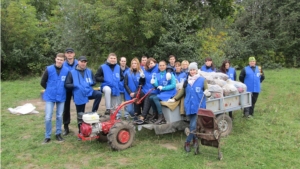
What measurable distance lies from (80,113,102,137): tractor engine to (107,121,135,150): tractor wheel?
0.31 m

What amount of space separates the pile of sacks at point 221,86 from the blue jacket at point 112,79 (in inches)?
80.3

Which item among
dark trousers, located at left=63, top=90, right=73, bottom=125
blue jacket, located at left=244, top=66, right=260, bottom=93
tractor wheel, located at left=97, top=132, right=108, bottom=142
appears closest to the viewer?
tractor wheel, located at left=97, top=132, right=108, bottom=142

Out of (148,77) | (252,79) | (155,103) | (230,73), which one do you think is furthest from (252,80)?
(155,103)

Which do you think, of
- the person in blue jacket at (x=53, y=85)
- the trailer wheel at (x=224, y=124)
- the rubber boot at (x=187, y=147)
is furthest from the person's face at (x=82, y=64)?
the trailer wheel at (x=224, y=124)

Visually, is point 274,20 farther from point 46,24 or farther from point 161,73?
point 161,73

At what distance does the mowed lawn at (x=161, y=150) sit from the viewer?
490cm

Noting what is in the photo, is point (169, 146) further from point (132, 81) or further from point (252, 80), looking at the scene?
point (252, 80)

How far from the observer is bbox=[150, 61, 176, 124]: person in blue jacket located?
6113 mm

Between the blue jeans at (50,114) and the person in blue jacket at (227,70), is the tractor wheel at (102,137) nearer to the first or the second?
the blue jeans at (50,114)

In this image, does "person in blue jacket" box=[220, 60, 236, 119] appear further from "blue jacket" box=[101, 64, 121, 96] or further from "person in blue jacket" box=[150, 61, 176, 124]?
"blue jacket" box=[101, 64, 121, 96]

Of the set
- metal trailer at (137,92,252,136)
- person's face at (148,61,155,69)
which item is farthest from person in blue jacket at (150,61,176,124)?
person's face at (148,61,155,69)

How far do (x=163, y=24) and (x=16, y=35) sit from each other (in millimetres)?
11687

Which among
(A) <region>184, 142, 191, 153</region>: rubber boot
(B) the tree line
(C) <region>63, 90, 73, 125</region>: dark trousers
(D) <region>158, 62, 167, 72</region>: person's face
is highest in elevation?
(B) the tree line

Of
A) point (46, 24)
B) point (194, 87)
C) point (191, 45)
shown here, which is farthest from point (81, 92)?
point (46, 24)
